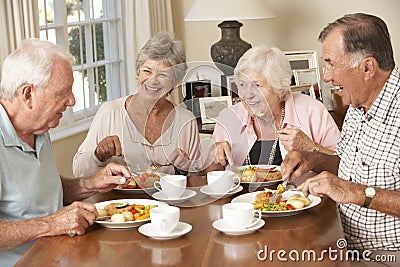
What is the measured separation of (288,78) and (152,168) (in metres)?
0.81

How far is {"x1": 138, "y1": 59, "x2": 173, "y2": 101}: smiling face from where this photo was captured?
280cm

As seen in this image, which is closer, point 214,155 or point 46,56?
point 46,56

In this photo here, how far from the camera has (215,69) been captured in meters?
2.39

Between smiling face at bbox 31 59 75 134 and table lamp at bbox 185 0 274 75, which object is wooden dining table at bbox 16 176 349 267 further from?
table lamp at bbox 185 0 274 75

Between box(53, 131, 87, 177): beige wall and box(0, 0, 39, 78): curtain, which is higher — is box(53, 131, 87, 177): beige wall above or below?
below

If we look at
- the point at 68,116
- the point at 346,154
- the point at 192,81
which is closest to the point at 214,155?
the point at 192,81

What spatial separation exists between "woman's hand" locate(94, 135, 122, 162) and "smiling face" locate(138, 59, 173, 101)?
23 centimetres

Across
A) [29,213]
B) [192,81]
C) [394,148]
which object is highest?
[192,81]

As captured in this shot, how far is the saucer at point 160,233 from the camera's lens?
78.2 inches

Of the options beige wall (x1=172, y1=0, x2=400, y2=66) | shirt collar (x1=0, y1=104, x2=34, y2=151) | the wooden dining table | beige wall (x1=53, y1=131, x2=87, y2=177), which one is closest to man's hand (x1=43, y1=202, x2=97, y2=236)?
the wooden dining table

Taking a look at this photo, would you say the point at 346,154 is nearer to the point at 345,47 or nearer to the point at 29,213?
the point at 345,47

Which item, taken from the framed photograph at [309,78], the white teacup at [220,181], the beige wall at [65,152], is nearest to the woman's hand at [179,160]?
the white teacup at [220,181]

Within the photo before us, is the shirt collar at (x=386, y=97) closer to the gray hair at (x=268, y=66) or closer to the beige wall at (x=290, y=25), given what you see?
the gray hair at (x=268, y=66)

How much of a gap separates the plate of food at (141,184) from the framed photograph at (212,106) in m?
0.25
